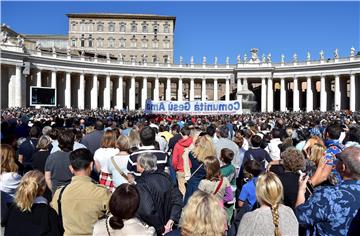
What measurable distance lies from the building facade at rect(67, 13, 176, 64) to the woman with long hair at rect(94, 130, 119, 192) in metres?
95.8

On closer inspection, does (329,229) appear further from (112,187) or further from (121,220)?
(112,187)

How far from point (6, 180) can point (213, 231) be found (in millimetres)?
3586

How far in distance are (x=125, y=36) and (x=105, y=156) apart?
10046 cm

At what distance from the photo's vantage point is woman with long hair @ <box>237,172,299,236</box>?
185 inches

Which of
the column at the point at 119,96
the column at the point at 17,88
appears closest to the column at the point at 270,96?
the column at the point at 119,96

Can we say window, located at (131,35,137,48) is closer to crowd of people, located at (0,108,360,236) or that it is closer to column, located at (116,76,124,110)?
column, located at (116,76,124,110)

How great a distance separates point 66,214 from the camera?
5.50 metres

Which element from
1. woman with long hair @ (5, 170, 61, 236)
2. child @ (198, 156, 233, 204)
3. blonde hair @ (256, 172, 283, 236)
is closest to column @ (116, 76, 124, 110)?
child @ (198, 156, 233, 204)

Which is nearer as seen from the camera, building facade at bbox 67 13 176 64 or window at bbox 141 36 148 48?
building facade at bbox 67 13 176 64

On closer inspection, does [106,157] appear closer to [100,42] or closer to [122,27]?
[100,42]

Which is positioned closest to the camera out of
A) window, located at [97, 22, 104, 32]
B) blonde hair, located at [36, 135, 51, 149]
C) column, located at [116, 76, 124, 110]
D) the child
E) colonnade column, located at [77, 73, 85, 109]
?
the child

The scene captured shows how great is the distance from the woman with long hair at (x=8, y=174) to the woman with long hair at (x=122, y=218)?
7.72 feet

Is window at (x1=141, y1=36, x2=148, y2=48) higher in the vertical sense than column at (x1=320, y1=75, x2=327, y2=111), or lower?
higher

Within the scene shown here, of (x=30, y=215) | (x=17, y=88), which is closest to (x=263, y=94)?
(x=17, y=88)
